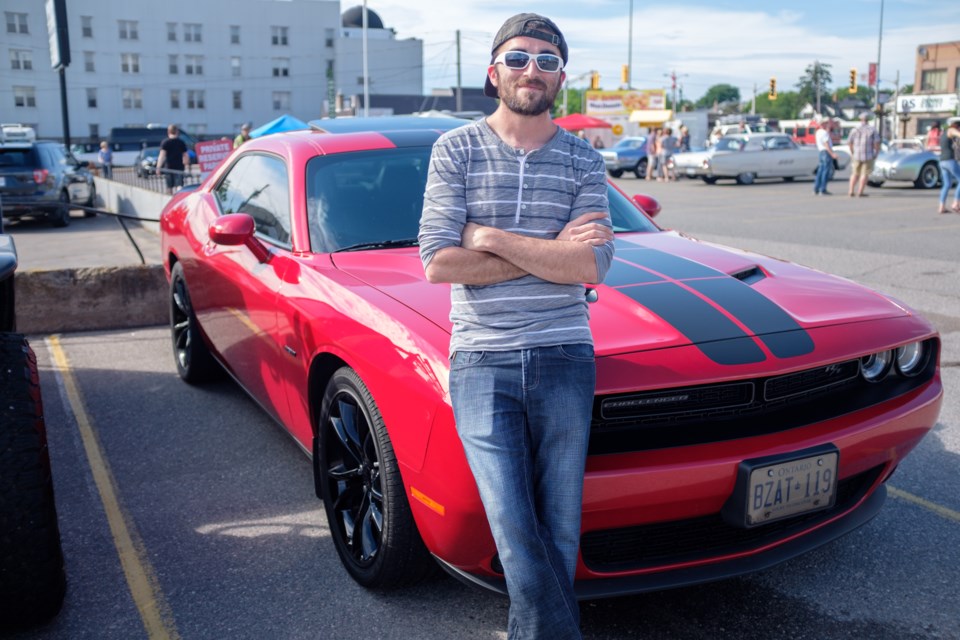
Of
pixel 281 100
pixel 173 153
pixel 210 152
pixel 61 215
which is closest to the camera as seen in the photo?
pixel 210 152

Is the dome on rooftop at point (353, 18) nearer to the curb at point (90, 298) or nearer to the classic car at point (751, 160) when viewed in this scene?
the classic car at point (751, 160)

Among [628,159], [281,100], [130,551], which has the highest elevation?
[281,100]

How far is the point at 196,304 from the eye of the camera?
5223 millimetres

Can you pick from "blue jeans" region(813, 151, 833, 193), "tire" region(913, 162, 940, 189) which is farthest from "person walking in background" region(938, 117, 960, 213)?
"tire" region(913, 162, 940, 189)

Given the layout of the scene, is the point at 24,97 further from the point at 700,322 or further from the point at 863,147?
the point at 700,322

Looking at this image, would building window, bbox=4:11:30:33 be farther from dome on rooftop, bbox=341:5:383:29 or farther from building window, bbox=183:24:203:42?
dome on rooftop, bbox=341:5:383:29

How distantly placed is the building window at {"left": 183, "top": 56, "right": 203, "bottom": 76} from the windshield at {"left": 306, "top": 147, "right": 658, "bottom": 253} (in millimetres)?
79901

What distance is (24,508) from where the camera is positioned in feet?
8.91

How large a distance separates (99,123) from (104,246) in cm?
6697

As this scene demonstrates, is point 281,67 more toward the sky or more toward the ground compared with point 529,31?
more toward the sky

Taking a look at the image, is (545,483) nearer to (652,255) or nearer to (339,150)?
(652,255)

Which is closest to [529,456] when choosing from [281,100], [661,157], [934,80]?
[661,157]

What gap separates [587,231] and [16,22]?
81.2 metres

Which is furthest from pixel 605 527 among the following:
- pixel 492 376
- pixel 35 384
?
pixel 35 384
